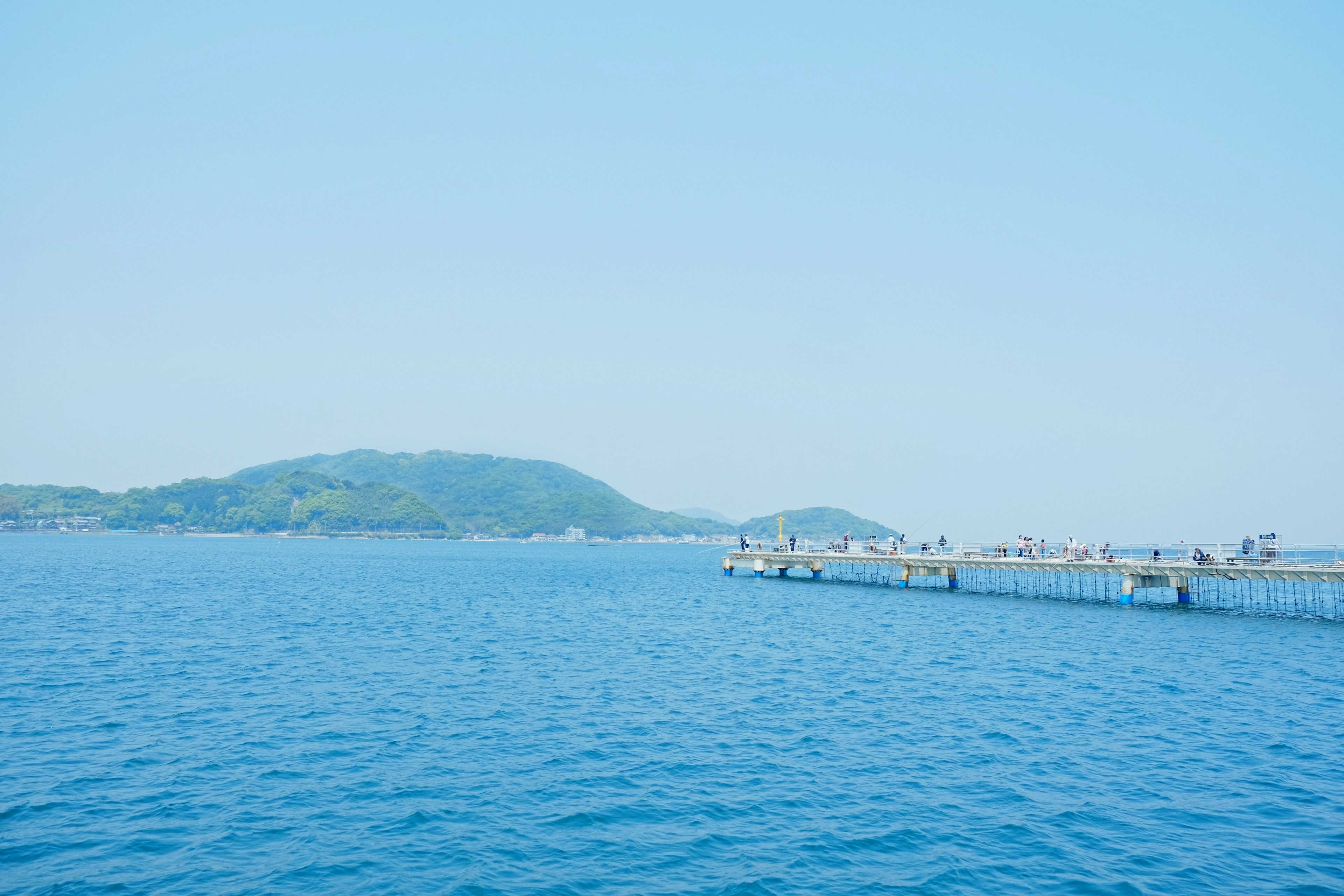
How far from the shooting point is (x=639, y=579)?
102750 mm

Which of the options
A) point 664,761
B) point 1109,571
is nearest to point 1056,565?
point 1109,571

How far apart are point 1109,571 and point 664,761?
50.5 m

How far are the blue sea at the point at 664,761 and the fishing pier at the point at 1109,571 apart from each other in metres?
9.62

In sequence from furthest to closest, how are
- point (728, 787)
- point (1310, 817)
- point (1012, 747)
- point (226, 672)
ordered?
point (226, 672) < point (1012, 747) < point (728, 787) < point (1310, 817)

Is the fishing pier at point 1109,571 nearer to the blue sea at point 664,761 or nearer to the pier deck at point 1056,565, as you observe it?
the pier deck at point 1056,565

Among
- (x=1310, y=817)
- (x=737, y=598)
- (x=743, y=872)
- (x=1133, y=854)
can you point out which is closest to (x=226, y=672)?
(x=743, y=872)

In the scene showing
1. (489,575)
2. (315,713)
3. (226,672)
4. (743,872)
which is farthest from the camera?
(489,575)

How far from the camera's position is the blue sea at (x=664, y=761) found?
16.0 m

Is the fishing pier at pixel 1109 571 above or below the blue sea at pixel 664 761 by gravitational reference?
above

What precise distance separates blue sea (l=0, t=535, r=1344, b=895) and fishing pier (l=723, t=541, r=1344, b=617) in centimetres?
962

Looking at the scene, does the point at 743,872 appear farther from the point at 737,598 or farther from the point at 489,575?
the point at 489,575

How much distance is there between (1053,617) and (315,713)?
45.5 m

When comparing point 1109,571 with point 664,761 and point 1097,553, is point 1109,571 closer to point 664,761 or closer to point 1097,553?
point 1097,553

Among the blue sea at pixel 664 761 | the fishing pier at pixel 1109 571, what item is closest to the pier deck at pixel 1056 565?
the fishing pier at pixel 1109 571
